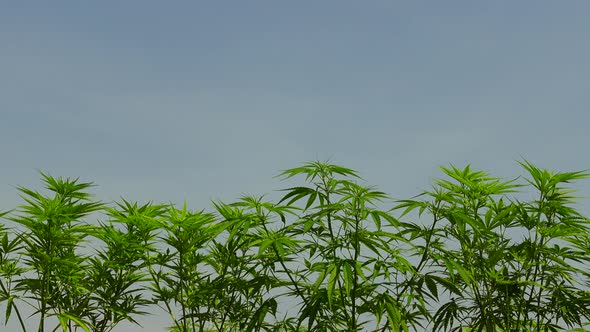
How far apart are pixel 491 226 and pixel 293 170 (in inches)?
45.3

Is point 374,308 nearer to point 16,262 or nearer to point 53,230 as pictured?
point 53,230

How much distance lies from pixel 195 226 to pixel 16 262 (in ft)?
3.95

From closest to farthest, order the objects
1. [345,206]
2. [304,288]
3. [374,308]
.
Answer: [345,206]
[374,308]
[304,288]

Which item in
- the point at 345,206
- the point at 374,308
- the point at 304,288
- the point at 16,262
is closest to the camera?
the point at 345,206

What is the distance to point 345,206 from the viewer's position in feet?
9.73

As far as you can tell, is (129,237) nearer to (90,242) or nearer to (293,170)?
(90,242)

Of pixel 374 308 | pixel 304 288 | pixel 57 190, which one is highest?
pixel 57 190

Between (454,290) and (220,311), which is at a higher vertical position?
(220,311)

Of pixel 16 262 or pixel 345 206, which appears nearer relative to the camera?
pixel 345 206

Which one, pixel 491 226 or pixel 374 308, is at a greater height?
pixel 491 226

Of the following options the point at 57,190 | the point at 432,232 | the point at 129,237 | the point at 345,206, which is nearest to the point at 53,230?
the point at 57,190

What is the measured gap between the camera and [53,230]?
12.0ft

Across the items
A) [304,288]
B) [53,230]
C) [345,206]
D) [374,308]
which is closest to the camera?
[345,206]

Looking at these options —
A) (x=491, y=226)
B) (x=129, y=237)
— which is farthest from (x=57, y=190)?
(x=491, y=226)
